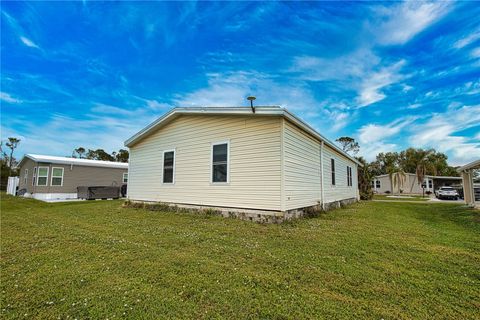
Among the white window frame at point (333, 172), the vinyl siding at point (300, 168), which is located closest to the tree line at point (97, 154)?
the white window frame at point (333, 172)

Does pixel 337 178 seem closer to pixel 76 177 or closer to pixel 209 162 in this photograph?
pixel 209 162

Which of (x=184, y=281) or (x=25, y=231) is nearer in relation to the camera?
(x=184, y=281)

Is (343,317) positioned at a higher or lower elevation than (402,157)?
lower

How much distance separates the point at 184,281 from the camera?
3270 mm

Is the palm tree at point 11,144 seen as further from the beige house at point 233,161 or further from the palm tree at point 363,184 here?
the palm tree at point 363,184

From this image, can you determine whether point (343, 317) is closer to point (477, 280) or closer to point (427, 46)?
point (477, 280)

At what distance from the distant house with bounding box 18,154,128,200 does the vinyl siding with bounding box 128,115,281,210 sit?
417 inches

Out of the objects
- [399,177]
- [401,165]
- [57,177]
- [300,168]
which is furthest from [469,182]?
[401,165]

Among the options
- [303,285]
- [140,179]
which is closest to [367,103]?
[140,179]

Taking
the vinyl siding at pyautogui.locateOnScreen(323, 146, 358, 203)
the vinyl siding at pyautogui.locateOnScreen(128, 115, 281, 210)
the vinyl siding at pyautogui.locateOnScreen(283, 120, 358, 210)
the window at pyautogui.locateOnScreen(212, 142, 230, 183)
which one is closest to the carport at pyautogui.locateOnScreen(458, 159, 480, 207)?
the vinyl siding at pyautogui.locateOnScreen(323, 146, 358, 203)

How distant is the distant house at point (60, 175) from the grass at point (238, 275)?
15.0 m

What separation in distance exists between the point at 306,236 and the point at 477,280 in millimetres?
3030

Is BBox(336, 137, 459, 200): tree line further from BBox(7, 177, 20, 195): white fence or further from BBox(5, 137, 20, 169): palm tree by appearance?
BBox(5, 137, 20, 169): palm tree

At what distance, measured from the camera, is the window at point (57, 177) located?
1869cm
